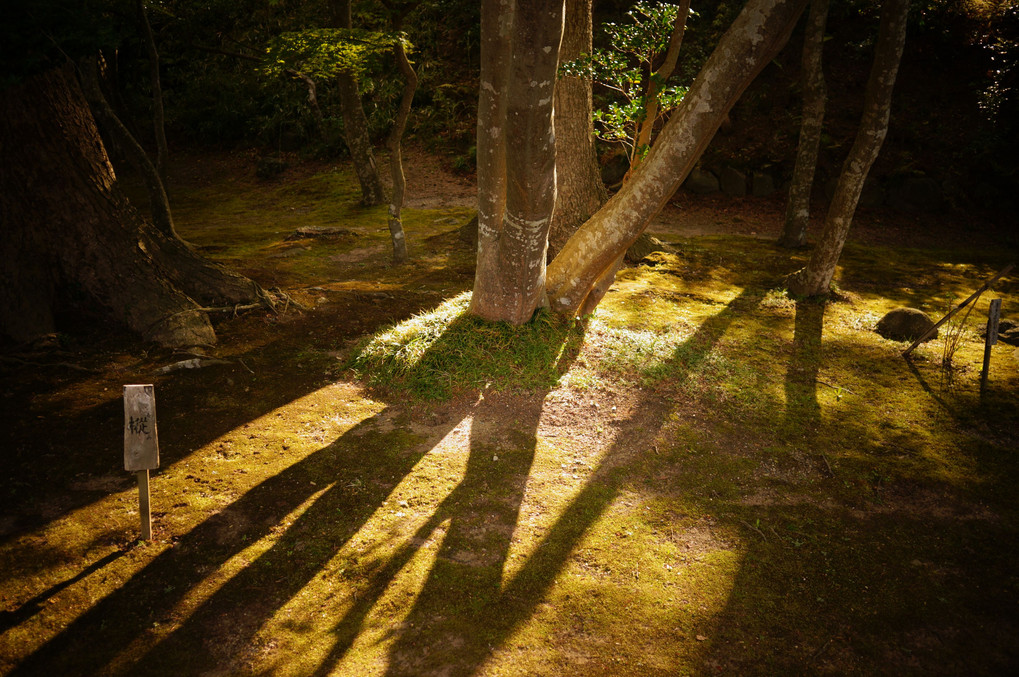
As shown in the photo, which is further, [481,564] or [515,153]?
[515,153]

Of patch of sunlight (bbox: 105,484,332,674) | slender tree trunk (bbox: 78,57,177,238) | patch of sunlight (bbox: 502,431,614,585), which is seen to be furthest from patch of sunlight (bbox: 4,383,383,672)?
slender tree trunk (bbox: 78,57,177,238)

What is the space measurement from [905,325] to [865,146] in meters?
2.29

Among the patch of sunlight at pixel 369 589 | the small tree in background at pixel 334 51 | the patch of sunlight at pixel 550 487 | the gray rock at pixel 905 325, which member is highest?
the small tree in background at pixel 334 51

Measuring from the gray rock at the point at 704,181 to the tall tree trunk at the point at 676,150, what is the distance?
28.5 ft

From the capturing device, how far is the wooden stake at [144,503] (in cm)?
299

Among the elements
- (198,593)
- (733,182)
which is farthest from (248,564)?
(733,182)

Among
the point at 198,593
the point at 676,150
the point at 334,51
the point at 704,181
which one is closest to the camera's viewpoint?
the point at 198,593

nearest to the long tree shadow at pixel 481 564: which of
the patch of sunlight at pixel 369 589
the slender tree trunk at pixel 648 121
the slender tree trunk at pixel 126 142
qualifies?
the patch of sunlight at pixel 369 589

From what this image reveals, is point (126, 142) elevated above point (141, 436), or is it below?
above

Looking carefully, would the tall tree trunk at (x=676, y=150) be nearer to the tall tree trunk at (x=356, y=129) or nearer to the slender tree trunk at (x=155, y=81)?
the tall tree trunk at (x=356, y=129)

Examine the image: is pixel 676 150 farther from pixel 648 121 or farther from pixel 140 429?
pixel 140 429

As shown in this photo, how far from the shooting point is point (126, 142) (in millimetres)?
7191

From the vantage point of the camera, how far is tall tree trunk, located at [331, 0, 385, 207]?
10.5 m

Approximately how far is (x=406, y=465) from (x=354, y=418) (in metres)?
0.87
